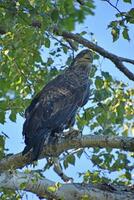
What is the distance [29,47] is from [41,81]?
2.02 ft

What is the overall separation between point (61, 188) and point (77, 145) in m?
0.37

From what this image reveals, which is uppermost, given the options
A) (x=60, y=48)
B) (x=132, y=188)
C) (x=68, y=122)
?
(x=60, y=48)

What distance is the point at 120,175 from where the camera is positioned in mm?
5848

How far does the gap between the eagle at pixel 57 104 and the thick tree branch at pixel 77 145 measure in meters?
0.09

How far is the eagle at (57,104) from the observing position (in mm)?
5348

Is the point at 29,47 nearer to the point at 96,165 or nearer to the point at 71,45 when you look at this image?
the point at 71,45

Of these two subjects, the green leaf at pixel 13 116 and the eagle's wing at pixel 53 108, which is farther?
the green leaf at pixel 13 116

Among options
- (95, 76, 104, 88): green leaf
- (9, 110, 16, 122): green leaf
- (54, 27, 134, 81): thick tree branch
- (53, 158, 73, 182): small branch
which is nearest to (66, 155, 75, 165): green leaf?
(9, 110, 16, 122): green leaf

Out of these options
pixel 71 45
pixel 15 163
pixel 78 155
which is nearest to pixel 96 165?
pixel 78 155

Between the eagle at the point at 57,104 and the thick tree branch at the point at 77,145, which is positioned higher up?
the eagle at the point at 57,104

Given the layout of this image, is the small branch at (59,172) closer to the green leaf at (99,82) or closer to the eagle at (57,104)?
the eagle at (57,104)

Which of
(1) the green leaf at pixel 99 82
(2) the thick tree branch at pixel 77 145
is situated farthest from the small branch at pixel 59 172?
(1) the green leaf at pixel 99 82

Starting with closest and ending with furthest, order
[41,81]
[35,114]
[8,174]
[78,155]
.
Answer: [8,174], [35,114], [78,155], [41,81]

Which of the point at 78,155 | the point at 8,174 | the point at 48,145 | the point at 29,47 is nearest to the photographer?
the point at 8,174
